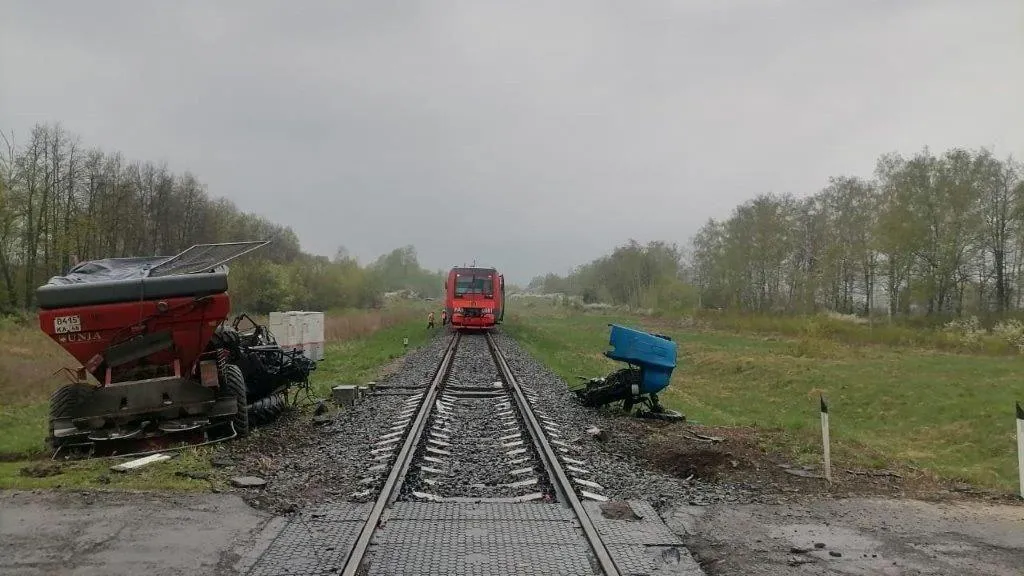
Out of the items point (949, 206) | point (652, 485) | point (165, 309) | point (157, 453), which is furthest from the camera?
point (949, 206)

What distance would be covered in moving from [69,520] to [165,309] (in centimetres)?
357

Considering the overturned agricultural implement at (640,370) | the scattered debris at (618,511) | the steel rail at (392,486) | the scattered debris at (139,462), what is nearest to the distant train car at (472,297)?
the steel rail at (392,486)

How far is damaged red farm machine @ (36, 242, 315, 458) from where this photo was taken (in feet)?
Result: 26.1

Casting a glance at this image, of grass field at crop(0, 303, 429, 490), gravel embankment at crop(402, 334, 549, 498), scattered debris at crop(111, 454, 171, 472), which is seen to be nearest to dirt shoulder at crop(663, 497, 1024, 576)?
gravel embankment at crop(402, 334, 549, 498)

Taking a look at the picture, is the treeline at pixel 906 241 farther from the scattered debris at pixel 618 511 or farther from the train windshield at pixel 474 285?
the scattered debris at pixel 618 511

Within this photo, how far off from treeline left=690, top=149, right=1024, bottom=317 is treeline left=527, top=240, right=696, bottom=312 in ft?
46.4

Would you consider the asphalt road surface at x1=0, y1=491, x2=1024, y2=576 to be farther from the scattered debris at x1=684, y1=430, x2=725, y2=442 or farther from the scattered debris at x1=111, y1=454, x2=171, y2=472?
the scattered debris at x1=684, y1=430, x2=725, y2=442

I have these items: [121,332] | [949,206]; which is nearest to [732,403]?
[121,332]

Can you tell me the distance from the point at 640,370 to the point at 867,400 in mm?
8628

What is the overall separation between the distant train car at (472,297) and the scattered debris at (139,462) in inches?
913

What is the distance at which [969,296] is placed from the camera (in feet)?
144

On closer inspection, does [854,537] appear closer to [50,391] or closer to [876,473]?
[876,473]

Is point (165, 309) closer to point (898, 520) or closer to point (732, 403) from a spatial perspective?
point (898, 520)

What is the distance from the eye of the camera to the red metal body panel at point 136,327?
26.0 ft
